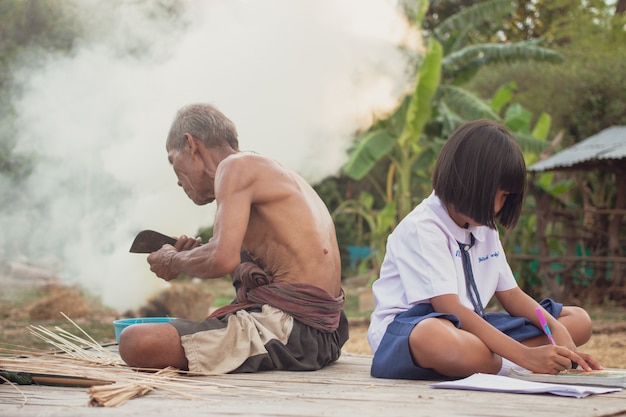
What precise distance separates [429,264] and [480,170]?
0.39 meters

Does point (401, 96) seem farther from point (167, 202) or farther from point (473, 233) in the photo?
point (473, 233)

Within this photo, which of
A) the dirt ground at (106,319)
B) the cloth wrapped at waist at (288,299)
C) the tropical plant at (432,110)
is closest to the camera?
the cloth wrapped at waist at (288,299)

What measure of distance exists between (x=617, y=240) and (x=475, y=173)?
363 inches

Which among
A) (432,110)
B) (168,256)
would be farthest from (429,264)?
(432,110)

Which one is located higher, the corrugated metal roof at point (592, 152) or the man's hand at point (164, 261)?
the corrugated metal roof at point (592, 152)

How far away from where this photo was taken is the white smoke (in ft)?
29.9

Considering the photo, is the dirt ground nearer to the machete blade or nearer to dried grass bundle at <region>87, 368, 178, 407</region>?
the machete blade

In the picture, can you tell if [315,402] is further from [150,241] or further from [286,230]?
[150,241]

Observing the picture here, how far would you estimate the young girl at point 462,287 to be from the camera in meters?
2.94

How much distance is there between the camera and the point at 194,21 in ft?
31.2

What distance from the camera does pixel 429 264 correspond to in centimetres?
307

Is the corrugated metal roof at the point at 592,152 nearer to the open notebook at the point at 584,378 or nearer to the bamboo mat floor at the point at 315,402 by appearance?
the open notebook at the point at 584,378

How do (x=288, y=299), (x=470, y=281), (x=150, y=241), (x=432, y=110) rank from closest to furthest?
(x=470, y=281)
(x=288, y=299)
(x=150, y=241)
(x=432, y=110)

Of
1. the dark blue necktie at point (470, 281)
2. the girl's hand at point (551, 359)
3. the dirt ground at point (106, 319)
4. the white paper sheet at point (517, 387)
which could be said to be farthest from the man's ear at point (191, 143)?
the dirt ground at point (106, 319)
